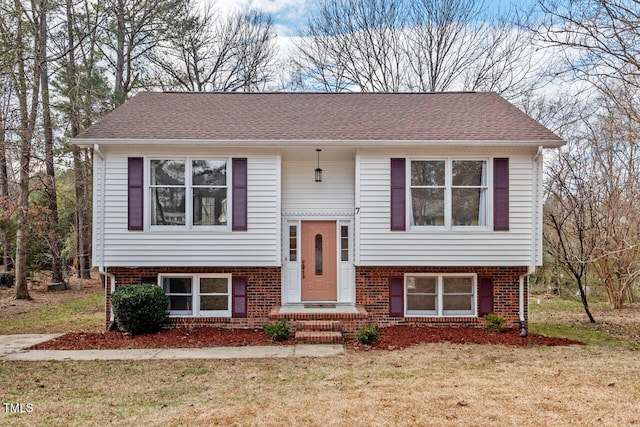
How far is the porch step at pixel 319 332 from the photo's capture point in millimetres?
8031

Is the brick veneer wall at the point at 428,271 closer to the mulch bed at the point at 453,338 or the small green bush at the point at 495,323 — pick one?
the mulch bed at the point at 453,338

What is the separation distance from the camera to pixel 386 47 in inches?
795

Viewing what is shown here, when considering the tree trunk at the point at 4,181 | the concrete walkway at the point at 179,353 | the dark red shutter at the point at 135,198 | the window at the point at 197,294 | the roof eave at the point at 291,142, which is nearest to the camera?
the concrete walkway at the point at 179,353

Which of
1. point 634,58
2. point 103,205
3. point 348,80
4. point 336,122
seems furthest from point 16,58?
point 348,80

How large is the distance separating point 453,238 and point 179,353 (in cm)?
570

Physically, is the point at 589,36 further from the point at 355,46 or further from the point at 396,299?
the point at 355,46

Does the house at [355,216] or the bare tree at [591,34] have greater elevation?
the bare tree at [591,34]

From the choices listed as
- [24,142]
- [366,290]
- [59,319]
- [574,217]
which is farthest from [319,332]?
[24,142]

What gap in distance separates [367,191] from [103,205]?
540 cm

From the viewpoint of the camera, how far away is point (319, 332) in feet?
27.2

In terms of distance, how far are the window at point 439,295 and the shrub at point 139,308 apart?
17.0 ft

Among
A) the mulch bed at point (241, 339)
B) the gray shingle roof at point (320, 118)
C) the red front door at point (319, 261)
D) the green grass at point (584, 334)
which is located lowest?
the green grass at point (584, 334)

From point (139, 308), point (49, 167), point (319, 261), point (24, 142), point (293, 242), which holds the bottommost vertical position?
point (139, 308)

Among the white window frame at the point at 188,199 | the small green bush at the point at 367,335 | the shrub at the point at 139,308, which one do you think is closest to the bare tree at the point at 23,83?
the white window frame at the point at 188,199
